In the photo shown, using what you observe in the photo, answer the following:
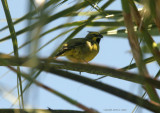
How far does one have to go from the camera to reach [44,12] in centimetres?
42

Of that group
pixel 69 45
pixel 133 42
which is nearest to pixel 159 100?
pixel 133 42

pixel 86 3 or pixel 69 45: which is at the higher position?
pixel 86 3

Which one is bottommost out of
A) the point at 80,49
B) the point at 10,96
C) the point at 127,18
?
the point at 80,49

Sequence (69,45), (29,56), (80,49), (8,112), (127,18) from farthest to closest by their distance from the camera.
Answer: (80,49), (69,45), (127,18), (8,112), (29,56)

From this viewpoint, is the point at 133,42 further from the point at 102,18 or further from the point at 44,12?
the point at 102,18

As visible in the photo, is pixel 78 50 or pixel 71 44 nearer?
pixel 71 44

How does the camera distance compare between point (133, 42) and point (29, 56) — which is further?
point (133, 42)

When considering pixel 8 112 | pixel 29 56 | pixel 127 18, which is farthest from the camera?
pixel 127 18

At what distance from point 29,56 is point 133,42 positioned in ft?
1.93

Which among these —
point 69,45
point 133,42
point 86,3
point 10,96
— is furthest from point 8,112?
point 69,45

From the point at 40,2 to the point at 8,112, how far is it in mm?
536

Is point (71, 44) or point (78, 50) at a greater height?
point (71, 44)

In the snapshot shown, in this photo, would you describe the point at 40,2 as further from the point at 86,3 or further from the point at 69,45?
the point at 69,45

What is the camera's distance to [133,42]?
0.93m
